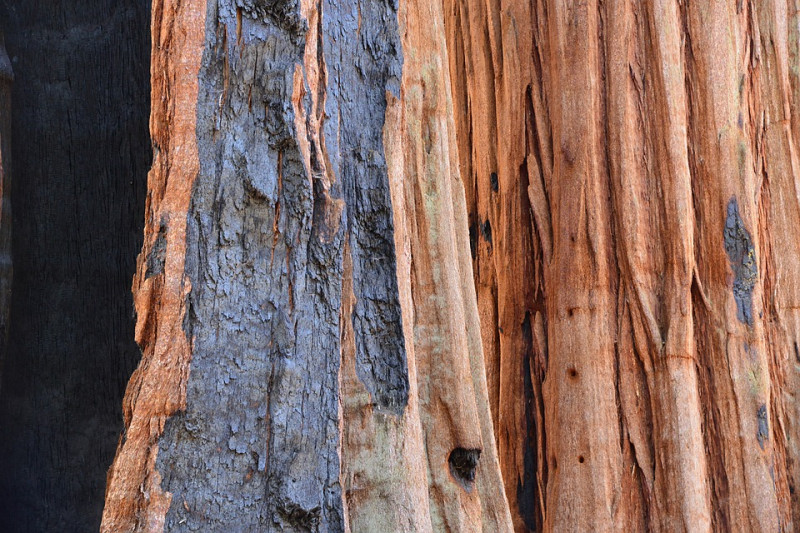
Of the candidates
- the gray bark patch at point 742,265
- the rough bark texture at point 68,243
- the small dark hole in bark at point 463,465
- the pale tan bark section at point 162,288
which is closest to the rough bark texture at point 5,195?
the rough bark texture at point 68,243

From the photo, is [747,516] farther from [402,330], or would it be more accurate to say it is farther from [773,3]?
[773,3]

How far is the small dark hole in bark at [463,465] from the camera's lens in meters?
2.03

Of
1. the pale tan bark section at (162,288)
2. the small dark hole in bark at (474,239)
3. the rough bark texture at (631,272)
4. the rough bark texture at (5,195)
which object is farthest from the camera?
the small dark hole in bark at (474,239)

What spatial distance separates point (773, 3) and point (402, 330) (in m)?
2.78

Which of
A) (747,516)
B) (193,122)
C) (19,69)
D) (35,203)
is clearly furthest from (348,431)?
(747,516)

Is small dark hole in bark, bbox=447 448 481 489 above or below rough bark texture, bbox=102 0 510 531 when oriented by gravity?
below

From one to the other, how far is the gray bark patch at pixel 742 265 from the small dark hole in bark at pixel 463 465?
1323mm

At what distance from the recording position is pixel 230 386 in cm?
152

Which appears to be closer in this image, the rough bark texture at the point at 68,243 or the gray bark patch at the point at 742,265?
the rough bark texture at the point at 68,243

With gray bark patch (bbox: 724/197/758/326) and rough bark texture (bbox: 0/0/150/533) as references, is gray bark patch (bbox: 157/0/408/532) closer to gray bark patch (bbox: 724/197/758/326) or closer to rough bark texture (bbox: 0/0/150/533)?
rough bark texture (bbox: 0/0/150/533)

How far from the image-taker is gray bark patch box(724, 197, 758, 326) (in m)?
2.83

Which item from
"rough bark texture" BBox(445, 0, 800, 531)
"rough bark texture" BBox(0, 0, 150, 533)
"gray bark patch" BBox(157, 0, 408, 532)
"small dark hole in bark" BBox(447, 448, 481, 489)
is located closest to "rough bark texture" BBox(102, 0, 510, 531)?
"gray bark patch" BBox(157, 0, 408, 532)

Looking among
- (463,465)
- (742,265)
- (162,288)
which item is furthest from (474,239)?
(162,288)

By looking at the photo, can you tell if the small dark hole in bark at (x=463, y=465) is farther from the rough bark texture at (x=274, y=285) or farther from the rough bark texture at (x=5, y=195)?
the rough bark texture at (x=5, y=195)
